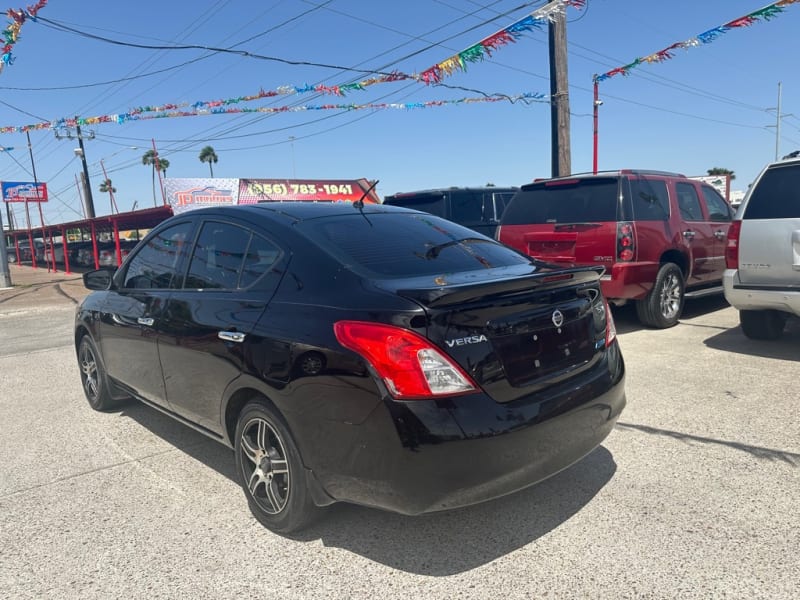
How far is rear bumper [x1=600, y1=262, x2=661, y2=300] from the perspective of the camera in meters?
6.41

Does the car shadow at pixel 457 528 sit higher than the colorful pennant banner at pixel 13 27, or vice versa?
the colorful pennant banner at pixel 13 27

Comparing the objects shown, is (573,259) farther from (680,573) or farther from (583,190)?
(680,573)

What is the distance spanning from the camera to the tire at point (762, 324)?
6.04 meters

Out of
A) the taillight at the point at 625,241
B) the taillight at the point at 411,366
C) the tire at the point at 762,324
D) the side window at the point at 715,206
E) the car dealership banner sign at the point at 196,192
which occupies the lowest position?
the tire at the point at 762,324

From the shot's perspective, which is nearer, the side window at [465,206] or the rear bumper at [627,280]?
the rear bumper at [627,280]

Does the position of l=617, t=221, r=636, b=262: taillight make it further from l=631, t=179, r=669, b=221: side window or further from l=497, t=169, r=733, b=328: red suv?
l=631, t=179, r=669, b=221: side window

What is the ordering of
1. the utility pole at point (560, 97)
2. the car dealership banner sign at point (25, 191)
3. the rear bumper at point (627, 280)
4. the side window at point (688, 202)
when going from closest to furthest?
the rear bumper at point (627, 280) < the side window at point (688, 202) < the utility pole at point (560, 97) < the car dealership banner sign at point (25, 191)

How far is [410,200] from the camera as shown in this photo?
399 inches

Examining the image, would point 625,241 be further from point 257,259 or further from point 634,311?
point 257,259

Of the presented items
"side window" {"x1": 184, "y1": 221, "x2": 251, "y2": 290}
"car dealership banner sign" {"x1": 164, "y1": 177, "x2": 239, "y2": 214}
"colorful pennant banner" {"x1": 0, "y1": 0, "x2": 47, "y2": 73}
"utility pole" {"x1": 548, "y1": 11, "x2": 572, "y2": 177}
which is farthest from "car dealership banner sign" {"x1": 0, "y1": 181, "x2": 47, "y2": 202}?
"side window" {"x1": 184, "y1": 221, "x2": 251, "y2": 290}

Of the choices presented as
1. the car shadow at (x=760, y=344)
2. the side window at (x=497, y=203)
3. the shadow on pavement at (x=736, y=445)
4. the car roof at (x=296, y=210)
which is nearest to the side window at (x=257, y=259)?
the car roof at (x=296, y=210)

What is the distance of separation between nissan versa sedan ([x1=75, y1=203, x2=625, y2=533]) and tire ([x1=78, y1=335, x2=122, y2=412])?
4.17ft

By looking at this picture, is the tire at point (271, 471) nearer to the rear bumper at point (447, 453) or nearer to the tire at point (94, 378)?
the rear bumper at point (447, 453)

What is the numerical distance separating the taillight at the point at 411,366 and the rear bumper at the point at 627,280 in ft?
15.1
